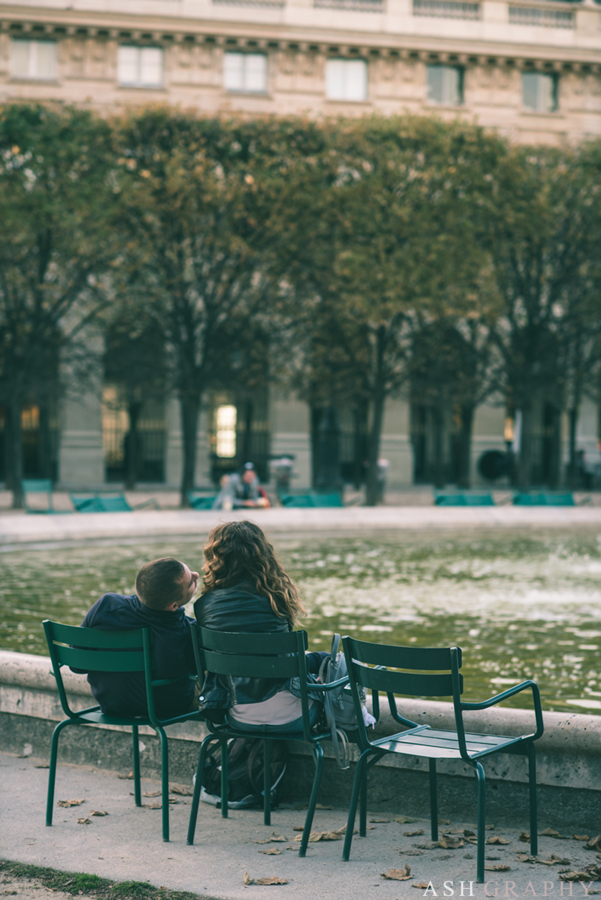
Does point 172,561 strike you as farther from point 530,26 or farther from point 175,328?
point 530,26

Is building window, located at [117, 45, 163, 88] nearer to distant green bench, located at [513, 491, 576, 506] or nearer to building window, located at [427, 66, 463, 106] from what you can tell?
building window, located at [427, 66, 463, 106]

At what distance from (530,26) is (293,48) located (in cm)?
997

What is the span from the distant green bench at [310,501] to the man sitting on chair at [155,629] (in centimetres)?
1824

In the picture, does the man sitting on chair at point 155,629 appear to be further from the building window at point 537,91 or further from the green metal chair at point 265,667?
the building window at point 537,91

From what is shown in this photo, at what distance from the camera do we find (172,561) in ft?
16.6

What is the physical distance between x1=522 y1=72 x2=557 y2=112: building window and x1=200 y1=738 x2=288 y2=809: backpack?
1567 inches

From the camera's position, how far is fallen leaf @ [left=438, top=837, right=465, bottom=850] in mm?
4543

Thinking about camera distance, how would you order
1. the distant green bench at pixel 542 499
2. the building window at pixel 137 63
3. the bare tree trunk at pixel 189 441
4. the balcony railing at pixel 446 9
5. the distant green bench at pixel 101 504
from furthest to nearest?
1. the balcony railing at pixel 446 9
2. the building window at pixel 137 63
3. the bare tree trunk at pixel 189 441
4. the distant green bench at pixel 542 499
5. the distant green bench at pixel 101 504

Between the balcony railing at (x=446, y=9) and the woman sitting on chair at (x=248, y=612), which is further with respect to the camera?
the balcony railing at (x=446, y=9)

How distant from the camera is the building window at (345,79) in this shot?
38969 mm

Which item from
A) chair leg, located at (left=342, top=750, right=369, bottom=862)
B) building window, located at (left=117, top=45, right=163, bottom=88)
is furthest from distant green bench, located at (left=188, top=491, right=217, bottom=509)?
building window, located at (left=117, top=45, right=163, bottom=88)

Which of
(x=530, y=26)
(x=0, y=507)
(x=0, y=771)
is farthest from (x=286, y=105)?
(x=0, y=771)

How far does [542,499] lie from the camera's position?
25266 millimetres

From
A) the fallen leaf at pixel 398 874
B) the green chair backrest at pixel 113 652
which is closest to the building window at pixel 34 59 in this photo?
the green chair backrest at pixel 113 652
